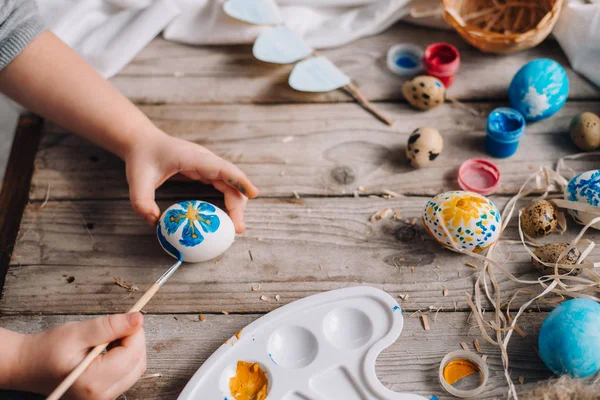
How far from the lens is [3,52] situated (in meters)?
0.96

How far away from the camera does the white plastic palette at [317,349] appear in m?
0.78

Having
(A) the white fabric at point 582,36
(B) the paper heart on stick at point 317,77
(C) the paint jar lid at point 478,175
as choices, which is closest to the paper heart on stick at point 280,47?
(B) the paper heart on stick at point 317,77

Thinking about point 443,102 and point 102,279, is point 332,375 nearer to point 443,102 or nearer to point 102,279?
point 102,279

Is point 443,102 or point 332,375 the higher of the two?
point 443,102

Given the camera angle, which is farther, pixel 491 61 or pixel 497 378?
pixel 491 61

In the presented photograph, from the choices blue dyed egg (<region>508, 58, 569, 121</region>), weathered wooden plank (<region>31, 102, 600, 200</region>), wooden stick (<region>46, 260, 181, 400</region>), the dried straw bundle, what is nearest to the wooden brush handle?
wooden stick (<region>46, 260, 181, 400</region>)

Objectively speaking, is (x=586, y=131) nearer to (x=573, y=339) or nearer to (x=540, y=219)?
(x=540, y=219)

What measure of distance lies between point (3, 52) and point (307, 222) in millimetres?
588

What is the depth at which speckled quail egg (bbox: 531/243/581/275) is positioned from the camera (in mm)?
862

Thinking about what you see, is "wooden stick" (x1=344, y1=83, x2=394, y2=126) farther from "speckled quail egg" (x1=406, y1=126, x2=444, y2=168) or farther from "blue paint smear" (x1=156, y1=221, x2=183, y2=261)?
"blue paint smear" (x1=156, y1=221, x2=183, y2=261)

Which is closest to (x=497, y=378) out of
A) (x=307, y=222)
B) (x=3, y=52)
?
(x=307, y=222)

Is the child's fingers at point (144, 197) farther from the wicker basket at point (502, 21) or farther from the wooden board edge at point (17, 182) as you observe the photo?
the wicker basket at point (502, 21)

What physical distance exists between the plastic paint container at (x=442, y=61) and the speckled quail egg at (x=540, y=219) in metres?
0.32

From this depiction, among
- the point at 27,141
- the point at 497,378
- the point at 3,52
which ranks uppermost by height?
the point at 3,52
